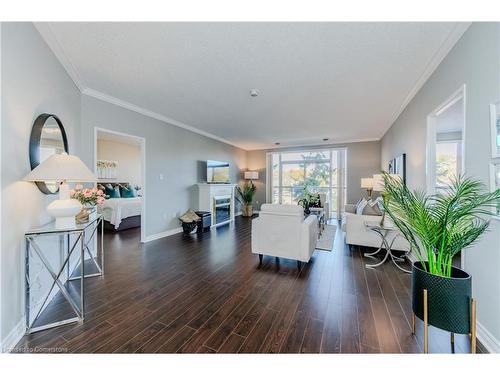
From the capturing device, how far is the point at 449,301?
131 centimetres

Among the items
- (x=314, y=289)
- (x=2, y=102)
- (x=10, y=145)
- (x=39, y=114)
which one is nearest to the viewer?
(x=2, y=102)

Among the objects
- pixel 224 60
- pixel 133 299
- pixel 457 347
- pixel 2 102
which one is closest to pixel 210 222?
pixel 133 299

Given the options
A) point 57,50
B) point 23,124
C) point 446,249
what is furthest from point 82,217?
point 446,249

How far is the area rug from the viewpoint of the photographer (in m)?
3.87

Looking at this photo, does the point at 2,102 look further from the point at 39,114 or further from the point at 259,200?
the point at 259,200

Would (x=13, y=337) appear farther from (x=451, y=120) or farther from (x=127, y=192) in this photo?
(x=451, y=120)

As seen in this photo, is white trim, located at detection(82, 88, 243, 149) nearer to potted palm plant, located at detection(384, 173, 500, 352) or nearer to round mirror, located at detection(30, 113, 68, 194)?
round mirror, located at detection(30, 113, 68, 194)

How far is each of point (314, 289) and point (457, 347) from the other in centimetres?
115

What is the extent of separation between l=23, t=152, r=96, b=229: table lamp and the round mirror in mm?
229

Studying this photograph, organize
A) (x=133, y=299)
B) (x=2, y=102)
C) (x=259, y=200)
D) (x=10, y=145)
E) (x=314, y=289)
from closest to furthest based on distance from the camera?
Answer: (x=2, y=102), (x=10, y=145), (x=133, y=299), (x=314, y=289), (x=259, y=200)

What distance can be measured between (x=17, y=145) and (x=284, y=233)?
2837 mm

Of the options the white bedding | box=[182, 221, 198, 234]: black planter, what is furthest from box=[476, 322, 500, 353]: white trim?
the white bedding

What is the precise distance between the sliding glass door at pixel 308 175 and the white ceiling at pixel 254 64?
323 cm
